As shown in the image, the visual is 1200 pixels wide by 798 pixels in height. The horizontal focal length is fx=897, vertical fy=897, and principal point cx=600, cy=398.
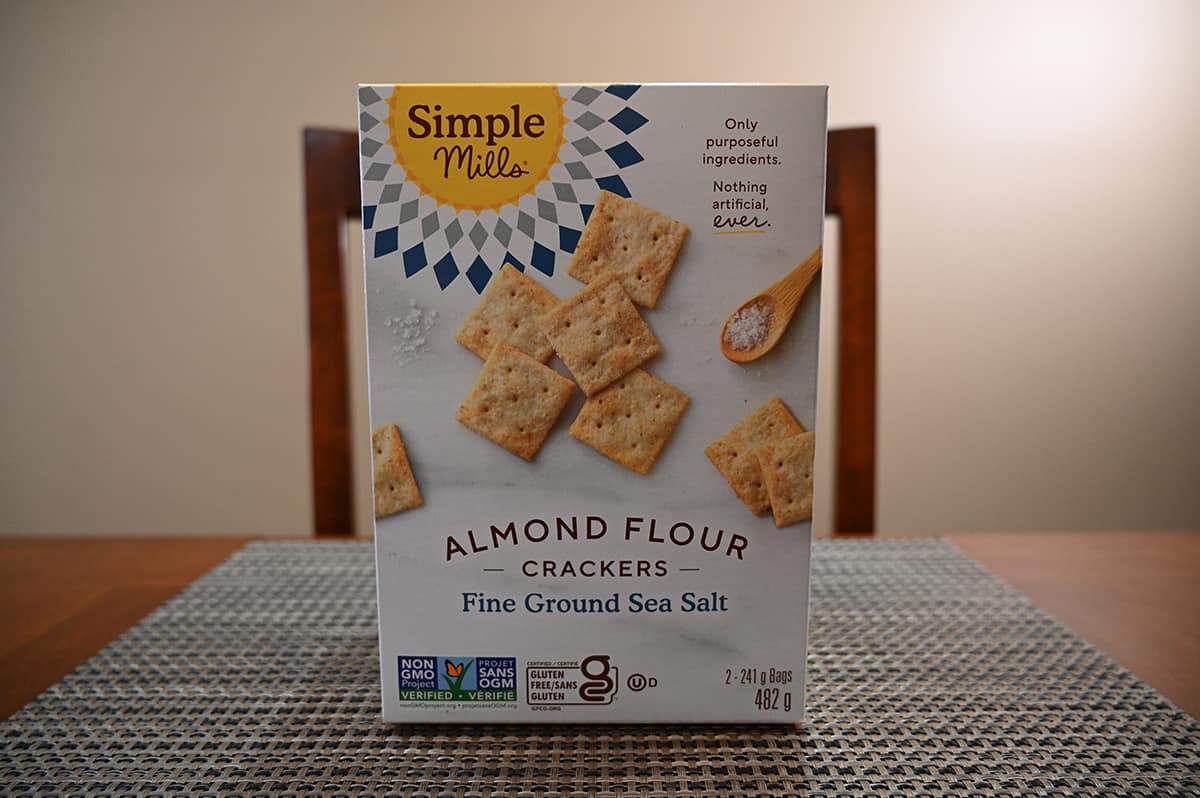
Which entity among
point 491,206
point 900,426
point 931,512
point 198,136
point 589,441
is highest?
point 198,136

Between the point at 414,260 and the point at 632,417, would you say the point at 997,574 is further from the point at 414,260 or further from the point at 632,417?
the point at 414,260

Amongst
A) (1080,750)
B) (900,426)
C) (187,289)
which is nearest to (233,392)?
(187,289)

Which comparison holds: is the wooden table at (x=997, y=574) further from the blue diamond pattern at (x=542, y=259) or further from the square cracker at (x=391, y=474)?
the blue diamond pattern at (x=542, y=259)

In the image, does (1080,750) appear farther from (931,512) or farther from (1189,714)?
(931,512)

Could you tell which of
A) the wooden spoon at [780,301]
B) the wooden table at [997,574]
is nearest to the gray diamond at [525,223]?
the wooden spoon at [780,301]

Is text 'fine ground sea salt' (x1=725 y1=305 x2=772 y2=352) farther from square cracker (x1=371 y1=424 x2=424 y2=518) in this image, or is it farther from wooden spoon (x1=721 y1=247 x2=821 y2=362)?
square cracker (x1=371 y1=424 x2=424 y2=518)

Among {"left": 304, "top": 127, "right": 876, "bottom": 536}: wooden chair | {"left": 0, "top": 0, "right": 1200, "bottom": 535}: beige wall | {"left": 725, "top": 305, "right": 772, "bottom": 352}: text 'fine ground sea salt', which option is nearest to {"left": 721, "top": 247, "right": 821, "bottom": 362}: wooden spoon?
{"left": 725, "top": 305, "right": 772, "bottom": 352}: text 'fine ground sea salt'
